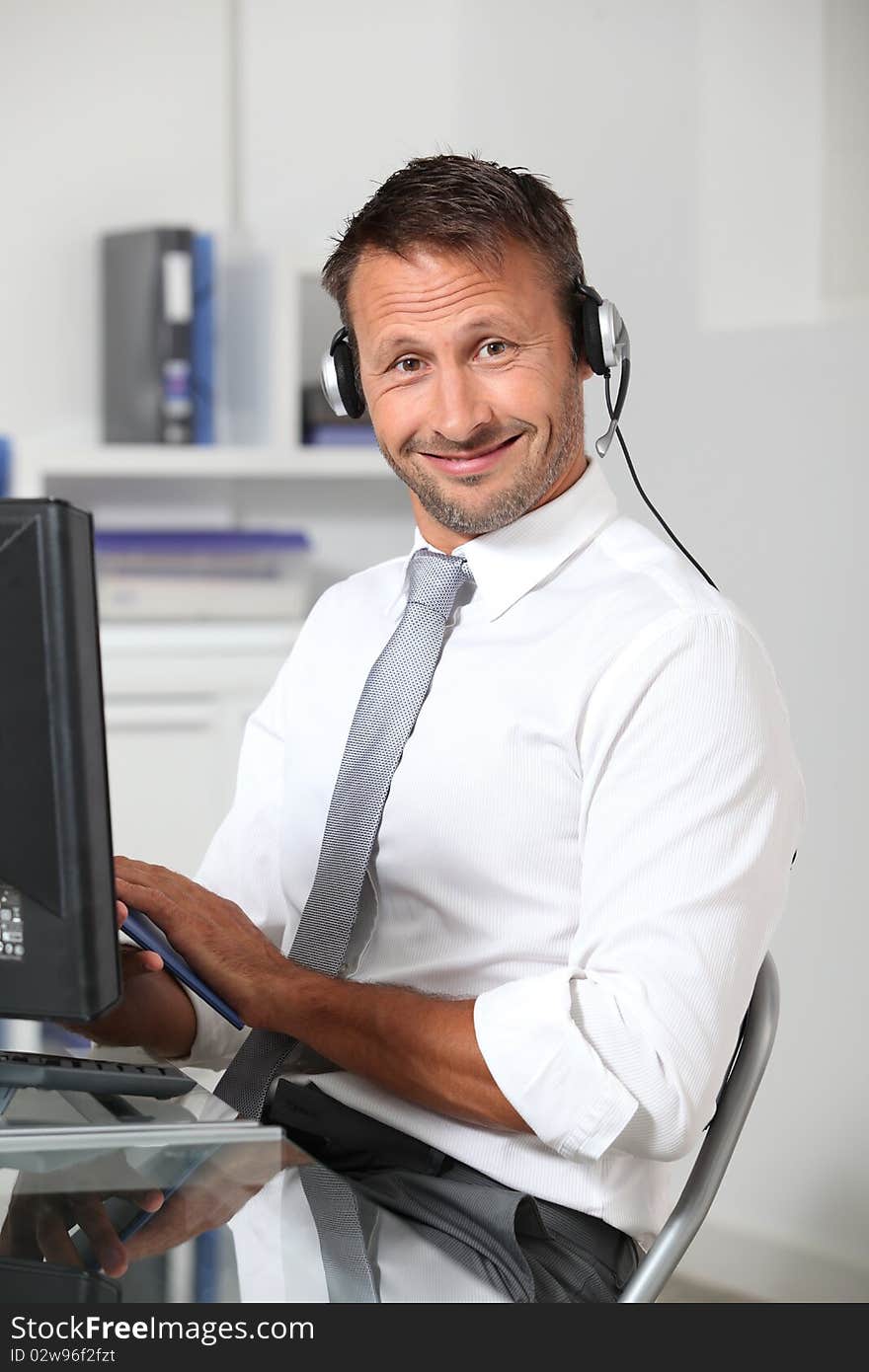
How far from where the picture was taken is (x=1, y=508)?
81 centimetres

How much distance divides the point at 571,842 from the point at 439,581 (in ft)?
0.91

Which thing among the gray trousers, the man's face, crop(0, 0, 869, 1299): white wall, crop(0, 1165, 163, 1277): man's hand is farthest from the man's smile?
crop(0, 0, 869, 1299): white wall

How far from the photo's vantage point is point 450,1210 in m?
1.16

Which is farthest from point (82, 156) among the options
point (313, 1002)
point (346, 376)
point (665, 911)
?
point (665, 911)

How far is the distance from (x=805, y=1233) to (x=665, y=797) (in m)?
1.62

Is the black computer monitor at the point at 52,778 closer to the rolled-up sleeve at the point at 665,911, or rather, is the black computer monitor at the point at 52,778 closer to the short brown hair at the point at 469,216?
the rolled-up sleeve at the point at 665,911

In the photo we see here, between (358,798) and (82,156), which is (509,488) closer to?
(358,798)

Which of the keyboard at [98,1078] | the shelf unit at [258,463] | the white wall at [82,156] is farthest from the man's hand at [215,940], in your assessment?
the white wall at [82,156]

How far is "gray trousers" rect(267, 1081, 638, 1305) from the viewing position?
98cm

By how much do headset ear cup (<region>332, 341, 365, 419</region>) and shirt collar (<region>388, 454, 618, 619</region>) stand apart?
0.76ft

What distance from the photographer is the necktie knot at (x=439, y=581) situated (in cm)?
137

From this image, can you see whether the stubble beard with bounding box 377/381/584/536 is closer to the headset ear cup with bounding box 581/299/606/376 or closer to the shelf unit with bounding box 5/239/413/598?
the headset ear cup with bounding box 581/299/606/376

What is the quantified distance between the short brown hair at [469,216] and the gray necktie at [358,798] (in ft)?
0.87

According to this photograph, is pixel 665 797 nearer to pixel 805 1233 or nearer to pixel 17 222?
pixel 805 1233
